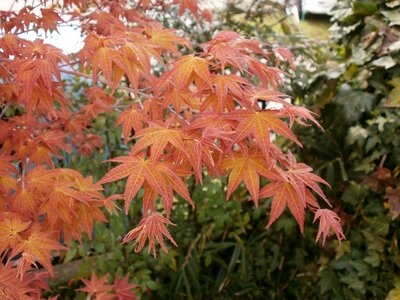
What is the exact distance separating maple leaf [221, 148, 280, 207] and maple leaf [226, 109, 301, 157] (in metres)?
0.06

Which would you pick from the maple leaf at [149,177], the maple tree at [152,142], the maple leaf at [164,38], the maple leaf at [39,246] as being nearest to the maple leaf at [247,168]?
the maple tree at [152,142]

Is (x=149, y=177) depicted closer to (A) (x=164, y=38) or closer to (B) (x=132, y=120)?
(B) (x=132, y=120)

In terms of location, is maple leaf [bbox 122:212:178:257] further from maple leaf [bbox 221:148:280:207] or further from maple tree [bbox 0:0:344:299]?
maple leaf [bbox 221:148:280:207]

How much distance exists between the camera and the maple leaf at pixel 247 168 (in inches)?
40.7

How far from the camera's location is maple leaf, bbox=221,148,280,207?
1.03 metres

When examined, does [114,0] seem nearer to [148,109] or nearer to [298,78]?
[148,109]

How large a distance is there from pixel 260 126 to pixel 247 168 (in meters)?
0.10

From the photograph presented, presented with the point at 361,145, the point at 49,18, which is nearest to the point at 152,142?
the point at 49,18

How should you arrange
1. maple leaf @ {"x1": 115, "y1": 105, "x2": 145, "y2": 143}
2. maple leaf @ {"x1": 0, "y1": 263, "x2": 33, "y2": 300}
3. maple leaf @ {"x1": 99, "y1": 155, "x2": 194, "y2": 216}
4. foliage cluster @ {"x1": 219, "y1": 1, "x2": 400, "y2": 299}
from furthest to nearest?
foliage cluster @ {"x1": 219, "y1": 1, "x2": 400, "y2": 299}, maple leaf @ {"x1": 115, "y1": 105, "x2": 145, "y2": 143}, maple leaf @ {"x1": 0, "y1": 263, "x2": 33, "y2": 300}, maple leaf @ {"x1": 99, "y1": 155, "x2": 194, "y2": 216}

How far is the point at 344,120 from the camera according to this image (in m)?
2.29

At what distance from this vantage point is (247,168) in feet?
3.43

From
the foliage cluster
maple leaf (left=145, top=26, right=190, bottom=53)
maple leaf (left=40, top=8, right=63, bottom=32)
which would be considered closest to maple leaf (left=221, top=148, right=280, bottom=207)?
maple leaf (left=145, top=26, right=190, bottom=53)

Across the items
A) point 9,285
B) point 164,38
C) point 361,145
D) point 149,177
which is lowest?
point 361,145

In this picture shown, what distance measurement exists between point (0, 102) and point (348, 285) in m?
1.84
